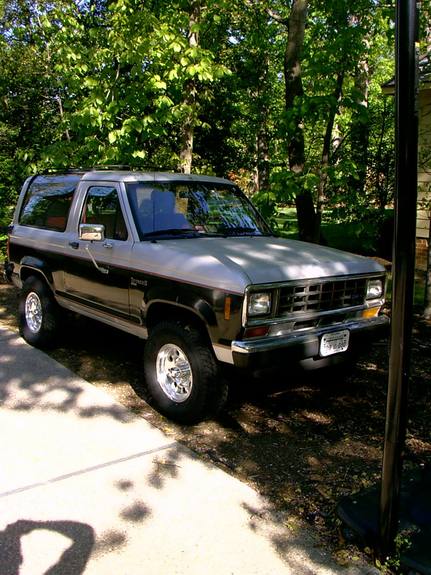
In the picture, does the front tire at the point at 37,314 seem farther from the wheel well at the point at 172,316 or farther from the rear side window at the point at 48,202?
the wheel well at the point at 172,316

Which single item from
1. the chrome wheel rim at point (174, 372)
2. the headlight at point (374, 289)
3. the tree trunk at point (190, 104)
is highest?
the tree trunk at point (190, 104)

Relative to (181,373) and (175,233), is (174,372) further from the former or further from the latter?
(175,233)

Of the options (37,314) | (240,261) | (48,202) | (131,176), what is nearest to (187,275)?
(240,261)

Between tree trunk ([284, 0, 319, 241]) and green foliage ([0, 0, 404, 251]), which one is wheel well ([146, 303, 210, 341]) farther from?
tree trunk ([284, 0, 319, 241])

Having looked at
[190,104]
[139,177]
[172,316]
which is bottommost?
[172,316]

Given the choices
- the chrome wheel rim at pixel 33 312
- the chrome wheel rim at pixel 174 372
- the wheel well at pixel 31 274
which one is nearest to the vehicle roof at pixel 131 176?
the wheel well at pixel 31 274

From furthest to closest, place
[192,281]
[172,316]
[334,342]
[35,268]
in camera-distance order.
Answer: [35,268] < [172,316] < [334,342] < [192,281]

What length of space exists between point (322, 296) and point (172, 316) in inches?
47.6

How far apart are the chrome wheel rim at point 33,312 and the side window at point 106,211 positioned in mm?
1354

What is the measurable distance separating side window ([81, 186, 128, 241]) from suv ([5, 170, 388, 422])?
16 millimetres

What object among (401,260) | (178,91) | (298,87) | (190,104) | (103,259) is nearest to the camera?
(401,260)

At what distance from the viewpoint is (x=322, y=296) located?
14.3ft

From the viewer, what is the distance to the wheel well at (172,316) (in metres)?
4.23

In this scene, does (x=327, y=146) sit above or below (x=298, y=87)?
below
